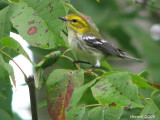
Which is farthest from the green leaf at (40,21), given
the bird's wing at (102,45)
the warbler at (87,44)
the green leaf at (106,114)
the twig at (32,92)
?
the bird's wing at (102,45)

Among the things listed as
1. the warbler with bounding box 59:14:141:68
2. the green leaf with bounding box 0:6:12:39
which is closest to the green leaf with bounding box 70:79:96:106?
the green leaf with bounding box 0:6:12:39

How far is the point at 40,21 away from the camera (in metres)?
2.19

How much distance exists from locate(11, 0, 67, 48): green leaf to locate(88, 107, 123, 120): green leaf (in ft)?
1.71

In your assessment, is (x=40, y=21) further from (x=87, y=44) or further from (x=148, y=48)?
(x=148, y=48)

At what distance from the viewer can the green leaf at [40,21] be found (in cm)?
210

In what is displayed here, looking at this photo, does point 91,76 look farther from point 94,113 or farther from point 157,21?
point 157,21

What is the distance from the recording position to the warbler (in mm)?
3531

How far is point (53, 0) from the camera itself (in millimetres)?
2203

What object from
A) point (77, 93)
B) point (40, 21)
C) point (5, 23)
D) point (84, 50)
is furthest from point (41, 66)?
point (84, 50)

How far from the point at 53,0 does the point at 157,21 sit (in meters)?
5.87

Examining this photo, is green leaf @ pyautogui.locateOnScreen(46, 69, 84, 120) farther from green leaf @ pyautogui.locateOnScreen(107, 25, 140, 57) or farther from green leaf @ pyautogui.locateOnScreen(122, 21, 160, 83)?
green leaf @ pyautogui.locateOnScreen(107, 25, 140, 57)

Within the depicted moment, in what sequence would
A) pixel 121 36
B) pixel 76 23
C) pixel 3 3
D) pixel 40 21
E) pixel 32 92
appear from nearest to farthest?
pixel 32 92
pixel 40 21
pixel 3 3
pixel 76 23
pixel 121 36

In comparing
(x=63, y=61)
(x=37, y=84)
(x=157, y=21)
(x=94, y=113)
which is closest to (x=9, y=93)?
(x=63, y=61)

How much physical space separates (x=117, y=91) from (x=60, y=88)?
0.43 meters
